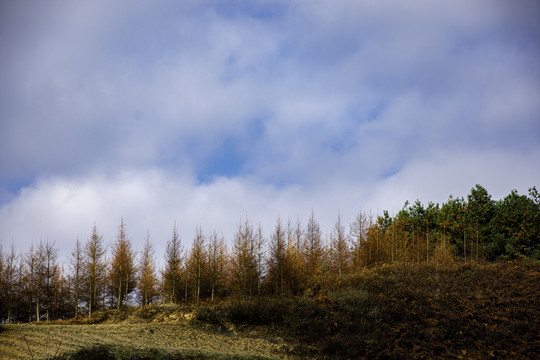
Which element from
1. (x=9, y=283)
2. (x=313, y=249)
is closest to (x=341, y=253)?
(x=313, y=249)

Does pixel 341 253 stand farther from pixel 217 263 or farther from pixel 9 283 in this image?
pixel 9 283

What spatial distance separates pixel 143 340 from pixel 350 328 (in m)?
9.32

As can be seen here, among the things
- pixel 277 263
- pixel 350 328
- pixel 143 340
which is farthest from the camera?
pixel 277 263

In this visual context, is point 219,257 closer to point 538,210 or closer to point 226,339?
→ point 226,339

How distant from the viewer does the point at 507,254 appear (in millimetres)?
35094

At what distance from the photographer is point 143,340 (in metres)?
15.7

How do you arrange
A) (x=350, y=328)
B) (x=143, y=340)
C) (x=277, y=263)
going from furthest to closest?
1. (x=277, y=263)
2. (x=350, y=328)
3. (x=143, y=340)

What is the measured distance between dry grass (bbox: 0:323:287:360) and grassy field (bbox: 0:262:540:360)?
0.04m

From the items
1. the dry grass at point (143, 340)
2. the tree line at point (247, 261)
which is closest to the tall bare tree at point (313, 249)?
the tree line at point (247, 261)

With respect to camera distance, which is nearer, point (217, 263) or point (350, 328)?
point (350, 328)

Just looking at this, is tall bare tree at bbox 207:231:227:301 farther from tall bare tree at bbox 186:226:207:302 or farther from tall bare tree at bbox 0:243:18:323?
tall bare tree at bbox 0:243:18:323

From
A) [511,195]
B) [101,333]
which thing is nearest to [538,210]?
[511,195]

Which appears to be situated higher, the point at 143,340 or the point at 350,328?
the point at 350,328

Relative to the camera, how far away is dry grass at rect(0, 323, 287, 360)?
13703mm
